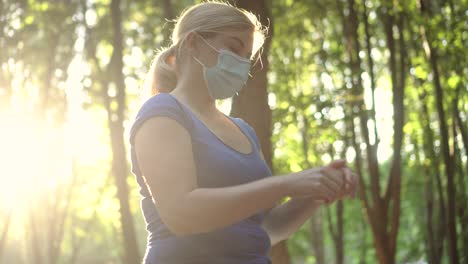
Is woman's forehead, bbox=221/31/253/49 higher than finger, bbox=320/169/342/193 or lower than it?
higher

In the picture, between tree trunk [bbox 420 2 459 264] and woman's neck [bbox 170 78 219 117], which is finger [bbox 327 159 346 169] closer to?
woman's neck [bbox 170 78 219 117]

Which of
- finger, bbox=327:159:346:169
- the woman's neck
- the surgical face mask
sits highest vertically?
the surgical face mask

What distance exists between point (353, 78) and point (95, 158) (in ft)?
46.7

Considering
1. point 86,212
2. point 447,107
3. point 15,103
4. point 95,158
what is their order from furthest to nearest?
point 86,212
point 95,158
point 15,103
point 447,107

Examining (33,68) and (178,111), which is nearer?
(178,111)

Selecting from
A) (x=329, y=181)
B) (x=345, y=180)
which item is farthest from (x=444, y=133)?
(x=329, y=181)

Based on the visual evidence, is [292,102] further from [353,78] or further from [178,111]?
[178,111]

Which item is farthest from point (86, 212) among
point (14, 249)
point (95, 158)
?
point (14, 249)

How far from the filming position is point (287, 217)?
3.03m

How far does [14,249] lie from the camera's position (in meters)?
50.5

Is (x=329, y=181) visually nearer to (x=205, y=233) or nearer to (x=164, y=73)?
(x=205, y=233)

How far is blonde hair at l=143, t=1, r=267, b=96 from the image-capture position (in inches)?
107

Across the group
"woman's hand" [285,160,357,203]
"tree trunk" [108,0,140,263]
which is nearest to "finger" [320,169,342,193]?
"woman's hand" [285,160,357,203]

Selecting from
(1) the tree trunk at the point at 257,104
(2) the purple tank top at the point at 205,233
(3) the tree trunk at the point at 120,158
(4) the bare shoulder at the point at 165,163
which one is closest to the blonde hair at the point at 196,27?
(2) the purple tank top at the point at 205,233
